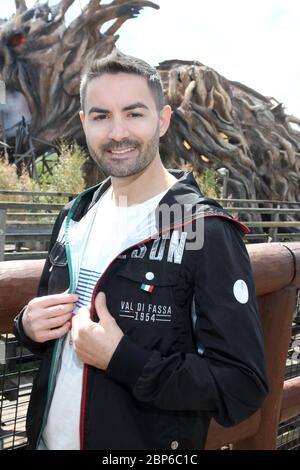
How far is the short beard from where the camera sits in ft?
4.18

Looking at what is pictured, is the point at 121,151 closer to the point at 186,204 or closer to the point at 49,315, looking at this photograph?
the point at 186,204

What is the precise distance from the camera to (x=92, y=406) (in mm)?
1116

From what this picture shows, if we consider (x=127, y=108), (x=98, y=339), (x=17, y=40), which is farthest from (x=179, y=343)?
(x=17, y=40)

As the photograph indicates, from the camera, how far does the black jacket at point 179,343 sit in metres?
1.06

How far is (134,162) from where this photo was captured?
4.18 ft

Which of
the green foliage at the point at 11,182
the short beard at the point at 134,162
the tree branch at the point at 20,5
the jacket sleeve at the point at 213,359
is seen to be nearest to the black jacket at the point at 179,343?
the jacket sleeve at the point at 213,359

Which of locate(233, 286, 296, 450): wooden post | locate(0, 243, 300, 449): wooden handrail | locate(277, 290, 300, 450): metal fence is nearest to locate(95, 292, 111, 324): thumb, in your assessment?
locate(0, 243, 300, 449): wooden handrail

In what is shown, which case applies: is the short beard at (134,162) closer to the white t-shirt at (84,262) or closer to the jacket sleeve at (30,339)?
the white t-shirt at (84,262)

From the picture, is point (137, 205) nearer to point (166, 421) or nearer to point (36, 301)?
point (36, 301)

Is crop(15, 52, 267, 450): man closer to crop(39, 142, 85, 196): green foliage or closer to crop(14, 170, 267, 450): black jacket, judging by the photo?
crop(14, 170, 267, 450): black jacket

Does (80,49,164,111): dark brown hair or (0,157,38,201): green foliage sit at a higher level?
(0,157,38,201): green foliage

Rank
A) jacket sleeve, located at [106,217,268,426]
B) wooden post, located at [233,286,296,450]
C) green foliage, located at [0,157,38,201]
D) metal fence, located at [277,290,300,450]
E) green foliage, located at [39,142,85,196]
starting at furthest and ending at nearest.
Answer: green foliage, located at [39,142,85,196] < green foliage, located at [0,157,38,201] < metal fence, located at [277,290,300,450] < wooden post, located at [233,286,296,450] < jacket sleeve, located at [106,217,268,426]

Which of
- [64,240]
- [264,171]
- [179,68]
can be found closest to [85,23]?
[179,68]

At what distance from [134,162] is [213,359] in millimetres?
526
